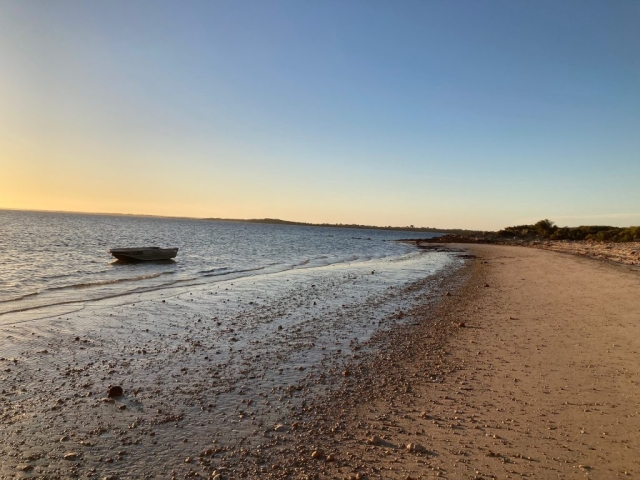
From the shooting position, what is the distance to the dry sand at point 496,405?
505 centimetres

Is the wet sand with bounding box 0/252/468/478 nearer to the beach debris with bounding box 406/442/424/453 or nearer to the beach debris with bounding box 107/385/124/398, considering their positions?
the beach debris with bounding box 107/385/124/398

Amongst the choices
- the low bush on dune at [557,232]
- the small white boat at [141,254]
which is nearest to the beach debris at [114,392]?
the small white boat at [141,254]

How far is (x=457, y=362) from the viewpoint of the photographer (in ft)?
29.8

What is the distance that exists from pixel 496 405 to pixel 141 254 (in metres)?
31.7

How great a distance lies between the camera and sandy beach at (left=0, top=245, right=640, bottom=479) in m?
5.09

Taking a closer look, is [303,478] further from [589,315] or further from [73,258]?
[73,258]

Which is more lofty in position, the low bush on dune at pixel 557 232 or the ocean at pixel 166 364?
the low bush on dune at pixel 557 232

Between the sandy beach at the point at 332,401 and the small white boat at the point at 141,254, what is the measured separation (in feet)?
67.4

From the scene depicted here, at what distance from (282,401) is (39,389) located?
4.63 metres

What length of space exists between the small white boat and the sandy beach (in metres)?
20.5

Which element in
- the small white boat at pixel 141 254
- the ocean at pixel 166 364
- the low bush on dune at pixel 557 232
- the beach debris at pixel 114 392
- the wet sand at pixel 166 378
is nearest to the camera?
the wet sand at pixel 166 378

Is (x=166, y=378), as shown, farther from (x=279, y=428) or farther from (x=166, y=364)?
(x=279, y=428)

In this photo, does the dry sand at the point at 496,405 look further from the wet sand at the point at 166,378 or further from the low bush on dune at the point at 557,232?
the low bush on dune at the point at 557,232

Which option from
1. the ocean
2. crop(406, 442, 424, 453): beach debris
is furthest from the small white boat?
crop(406, 442, 424, 453): beach debris
